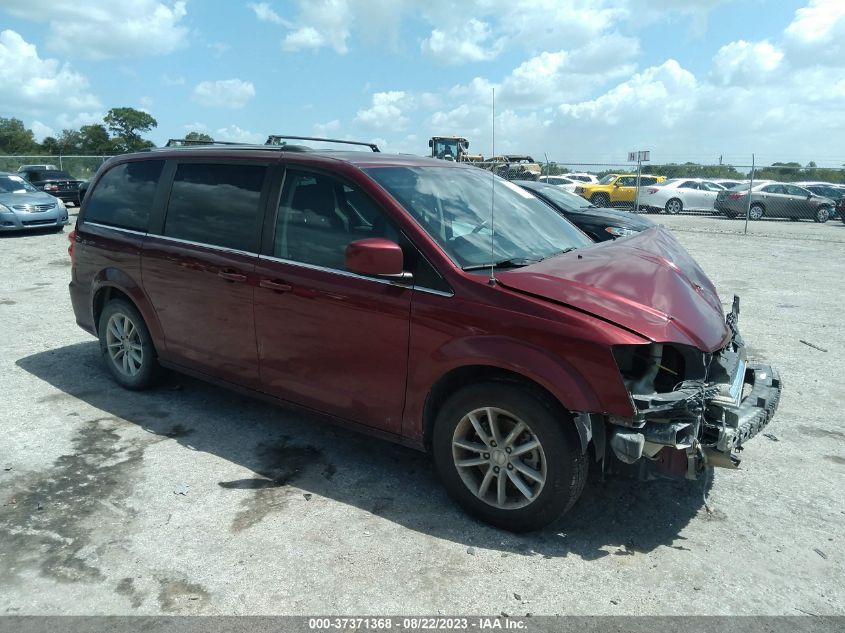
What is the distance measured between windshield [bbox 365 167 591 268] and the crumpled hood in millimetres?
240

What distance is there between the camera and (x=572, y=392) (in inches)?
120

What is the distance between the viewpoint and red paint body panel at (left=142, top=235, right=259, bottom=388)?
4.28m

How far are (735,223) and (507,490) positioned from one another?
22.5 m

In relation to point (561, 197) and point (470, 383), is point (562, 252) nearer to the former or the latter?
point (470, 383)

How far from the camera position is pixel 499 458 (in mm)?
3330

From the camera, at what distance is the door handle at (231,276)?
422 cm

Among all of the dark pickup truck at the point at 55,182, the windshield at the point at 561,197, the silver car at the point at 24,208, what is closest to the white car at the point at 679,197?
the windshield at the point at 561,197

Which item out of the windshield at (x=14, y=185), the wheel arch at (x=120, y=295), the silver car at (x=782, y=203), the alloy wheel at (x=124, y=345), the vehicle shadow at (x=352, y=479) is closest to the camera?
the vehicle shadow at (x=352, y=479)

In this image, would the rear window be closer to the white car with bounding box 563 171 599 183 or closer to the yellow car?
the yellow car

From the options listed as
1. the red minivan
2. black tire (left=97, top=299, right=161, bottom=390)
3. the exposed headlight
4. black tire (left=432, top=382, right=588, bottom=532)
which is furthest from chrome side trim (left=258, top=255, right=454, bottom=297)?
the exposed headlight

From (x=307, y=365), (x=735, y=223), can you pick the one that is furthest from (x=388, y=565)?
(x=735, y=223)

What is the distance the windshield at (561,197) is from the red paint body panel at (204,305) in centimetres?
751

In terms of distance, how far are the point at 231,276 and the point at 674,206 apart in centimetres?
2537

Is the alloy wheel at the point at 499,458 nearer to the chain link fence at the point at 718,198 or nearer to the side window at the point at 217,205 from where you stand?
the side window at the point at 217,205
